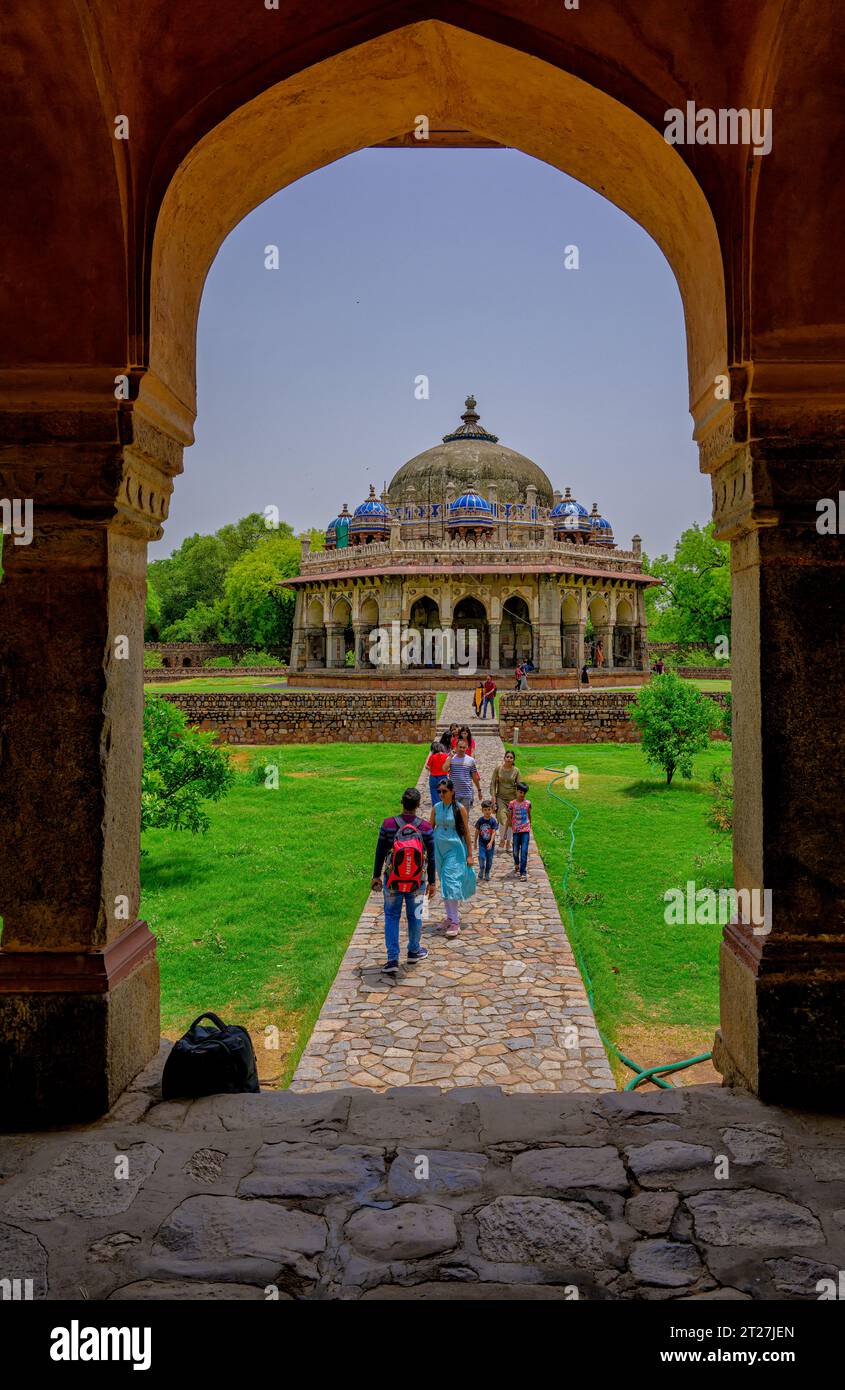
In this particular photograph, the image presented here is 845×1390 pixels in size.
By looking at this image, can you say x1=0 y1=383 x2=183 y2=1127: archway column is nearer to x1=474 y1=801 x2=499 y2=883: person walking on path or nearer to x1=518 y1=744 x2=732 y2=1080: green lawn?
x1=518 y1=744 x2=732 y2=1080: green lawn

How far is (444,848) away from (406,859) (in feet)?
2.87

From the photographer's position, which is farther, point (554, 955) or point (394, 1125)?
point (554, 955)

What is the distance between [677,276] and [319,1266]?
11.7 feet

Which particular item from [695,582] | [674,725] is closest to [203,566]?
[695,582]

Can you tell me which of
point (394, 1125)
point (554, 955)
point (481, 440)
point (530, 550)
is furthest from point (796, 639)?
point (481, 440)

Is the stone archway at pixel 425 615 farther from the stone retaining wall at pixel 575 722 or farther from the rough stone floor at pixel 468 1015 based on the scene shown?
the rough stone floor at pixel 468 1015

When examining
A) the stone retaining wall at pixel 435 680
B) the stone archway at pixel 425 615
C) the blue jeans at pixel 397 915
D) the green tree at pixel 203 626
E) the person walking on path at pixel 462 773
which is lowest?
the blue jeans at pixel 397 915

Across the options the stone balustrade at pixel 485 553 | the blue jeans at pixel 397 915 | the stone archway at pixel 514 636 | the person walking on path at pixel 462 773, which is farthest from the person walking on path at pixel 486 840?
the stone archway at pixel 514 636

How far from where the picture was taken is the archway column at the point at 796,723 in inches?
101

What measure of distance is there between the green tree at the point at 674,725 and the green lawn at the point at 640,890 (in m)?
0.49

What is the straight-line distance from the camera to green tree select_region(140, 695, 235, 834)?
29.7 feet
